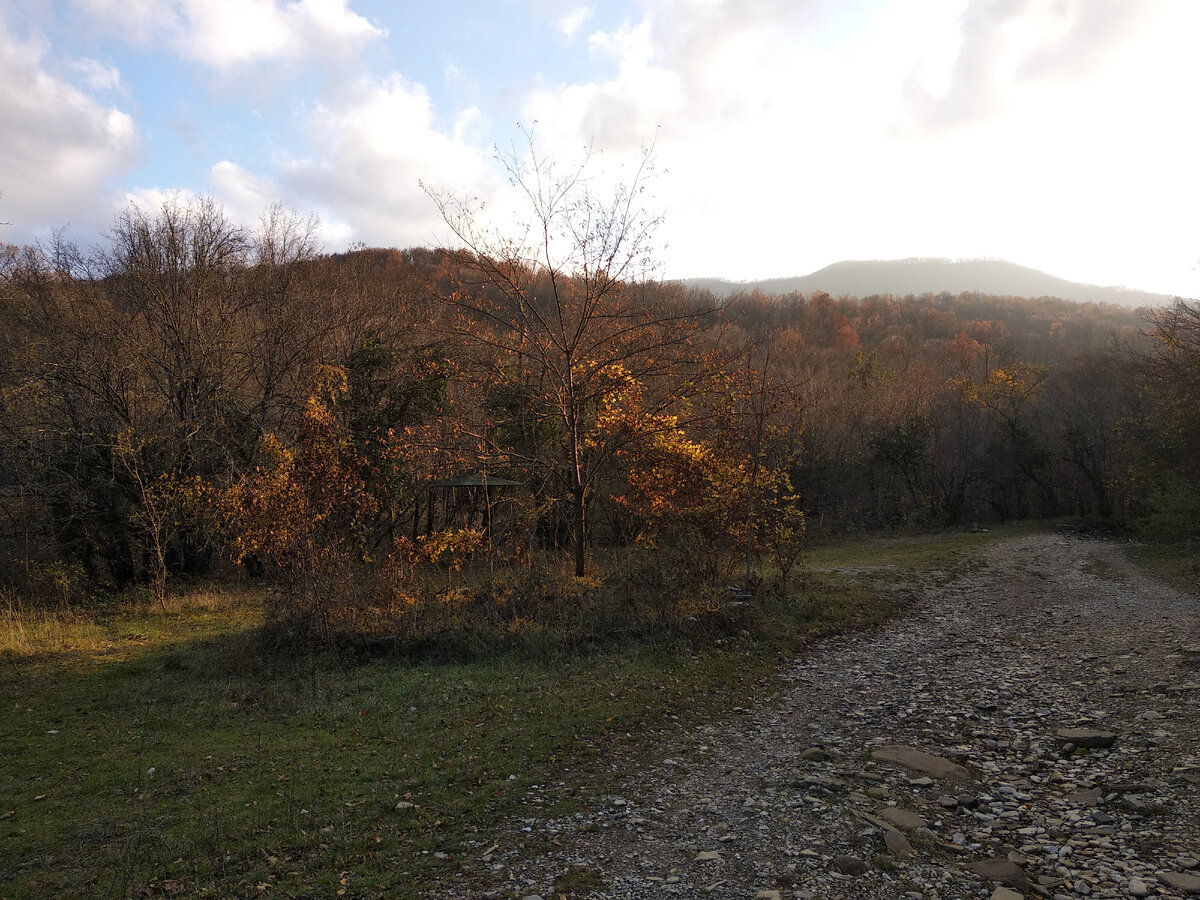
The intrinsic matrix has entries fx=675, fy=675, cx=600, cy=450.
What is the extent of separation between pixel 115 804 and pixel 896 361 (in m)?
65.5

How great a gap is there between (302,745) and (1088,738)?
7.97 m

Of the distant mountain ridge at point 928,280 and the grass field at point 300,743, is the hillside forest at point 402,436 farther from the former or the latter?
the distant mountain ridge at point 928,280

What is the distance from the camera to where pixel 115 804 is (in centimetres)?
591

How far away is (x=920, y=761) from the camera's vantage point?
6.34 meters

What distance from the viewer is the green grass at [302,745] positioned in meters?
4.81

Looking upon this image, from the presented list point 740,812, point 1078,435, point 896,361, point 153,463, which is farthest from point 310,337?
point 896,361

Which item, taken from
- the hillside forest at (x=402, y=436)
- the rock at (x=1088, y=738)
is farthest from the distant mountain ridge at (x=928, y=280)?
the rock at (x=1088, y=738)

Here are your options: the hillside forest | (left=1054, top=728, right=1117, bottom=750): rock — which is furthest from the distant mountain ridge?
(left=1054, top=728, right=1117, bottom=750): rock

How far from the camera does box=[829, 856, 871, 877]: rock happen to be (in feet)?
14.5

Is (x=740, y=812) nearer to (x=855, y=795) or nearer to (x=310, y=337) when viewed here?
(x=855, y=795)

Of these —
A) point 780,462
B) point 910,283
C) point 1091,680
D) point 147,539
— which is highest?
point 910,283

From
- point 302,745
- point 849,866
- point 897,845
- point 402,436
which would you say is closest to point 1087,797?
point 897,845

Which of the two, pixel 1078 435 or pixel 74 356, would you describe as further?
pixel 1078 435

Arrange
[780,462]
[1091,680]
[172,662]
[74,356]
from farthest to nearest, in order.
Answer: [74,356]
[780,462]
[172,662]
[1091,680]
